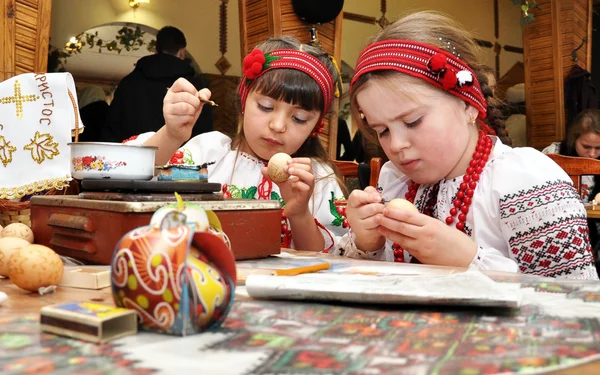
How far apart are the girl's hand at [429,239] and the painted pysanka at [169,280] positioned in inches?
28.7

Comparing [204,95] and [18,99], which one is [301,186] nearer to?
[204,95]

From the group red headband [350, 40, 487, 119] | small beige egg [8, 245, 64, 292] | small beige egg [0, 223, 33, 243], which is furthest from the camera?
red headband [350, 40, 487, 119]

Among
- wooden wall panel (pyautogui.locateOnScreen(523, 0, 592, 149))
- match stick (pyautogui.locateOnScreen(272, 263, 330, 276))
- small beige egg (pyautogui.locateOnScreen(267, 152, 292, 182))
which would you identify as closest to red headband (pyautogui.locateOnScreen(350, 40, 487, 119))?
small beige egg (pyautogui.locateOnScreen(267, 152, 292, 182))

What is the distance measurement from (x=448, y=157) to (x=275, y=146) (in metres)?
0.73

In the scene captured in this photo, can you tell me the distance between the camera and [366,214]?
1.45 meters

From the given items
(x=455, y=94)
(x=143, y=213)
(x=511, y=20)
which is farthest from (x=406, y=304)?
(x=511, y=20)

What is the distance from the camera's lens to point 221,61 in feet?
25.3

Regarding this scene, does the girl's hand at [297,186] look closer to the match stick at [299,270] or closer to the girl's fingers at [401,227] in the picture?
the girl's fingers at [401,227]

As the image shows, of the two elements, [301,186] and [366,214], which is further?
[301,186]

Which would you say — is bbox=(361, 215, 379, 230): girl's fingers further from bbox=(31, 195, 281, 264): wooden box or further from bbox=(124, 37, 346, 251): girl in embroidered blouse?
bbox=(124, 37, 346, 251): girl in embroidered blouse

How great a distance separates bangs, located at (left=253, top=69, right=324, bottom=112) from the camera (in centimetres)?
205

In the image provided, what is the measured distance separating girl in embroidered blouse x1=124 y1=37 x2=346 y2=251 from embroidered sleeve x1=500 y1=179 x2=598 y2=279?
0.58 meters

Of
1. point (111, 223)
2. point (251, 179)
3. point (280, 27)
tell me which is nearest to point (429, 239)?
point (111, 223)

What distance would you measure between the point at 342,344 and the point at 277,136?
4.94 ft
